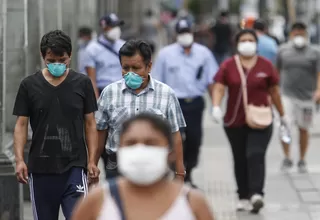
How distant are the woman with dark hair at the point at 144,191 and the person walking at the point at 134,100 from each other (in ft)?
8.96

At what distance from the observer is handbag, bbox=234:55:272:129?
10.1 metres

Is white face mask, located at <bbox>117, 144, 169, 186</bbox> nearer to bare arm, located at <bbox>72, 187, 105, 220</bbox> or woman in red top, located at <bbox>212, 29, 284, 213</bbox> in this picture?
bare arm, located at <bbox>72, 187, 105, 220</bbox>

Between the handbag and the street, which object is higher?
the handbag

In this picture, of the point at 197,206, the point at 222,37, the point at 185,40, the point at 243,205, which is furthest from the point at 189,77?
the point at 222,37

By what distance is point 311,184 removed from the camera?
482 inches

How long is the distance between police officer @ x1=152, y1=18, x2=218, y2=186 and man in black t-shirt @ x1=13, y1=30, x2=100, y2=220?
464 centimetres

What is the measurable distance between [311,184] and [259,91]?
2.45 m

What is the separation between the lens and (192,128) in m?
11.6

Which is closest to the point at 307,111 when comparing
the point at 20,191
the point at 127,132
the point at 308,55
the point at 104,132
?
the point at 308,55

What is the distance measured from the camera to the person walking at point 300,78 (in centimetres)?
1305

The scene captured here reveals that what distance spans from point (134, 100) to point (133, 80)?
183 mm

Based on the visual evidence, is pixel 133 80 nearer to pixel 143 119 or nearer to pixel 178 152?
pixel 178 152

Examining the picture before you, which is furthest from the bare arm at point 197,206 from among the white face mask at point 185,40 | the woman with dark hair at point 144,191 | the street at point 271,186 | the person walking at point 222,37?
the person walking at point 222,37

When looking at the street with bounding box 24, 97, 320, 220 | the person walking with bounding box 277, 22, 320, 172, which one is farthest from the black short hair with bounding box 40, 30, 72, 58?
the person walking with bounding box 277, 22, 320, 172
